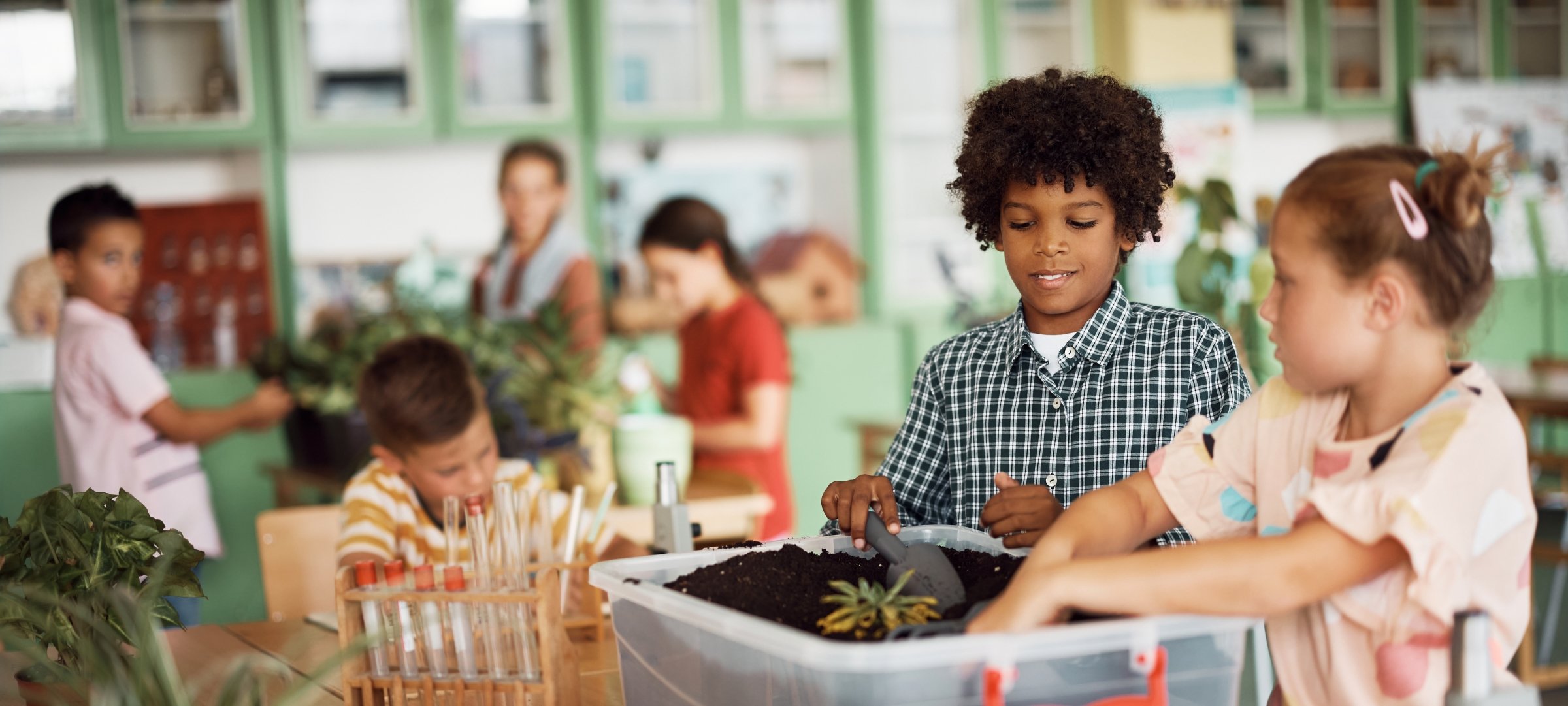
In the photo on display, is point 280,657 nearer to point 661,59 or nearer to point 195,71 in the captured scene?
point 195,71

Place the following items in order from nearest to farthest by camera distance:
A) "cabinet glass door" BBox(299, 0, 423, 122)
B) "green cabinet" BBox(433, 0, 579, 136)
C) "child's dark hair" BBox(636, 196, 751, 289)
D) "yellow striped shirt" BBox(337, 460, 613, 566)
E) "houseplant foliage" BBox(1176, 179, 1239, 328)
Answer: "yellow striped shirt" BBox(337, 460, 613, 566)
"child's dark hair" BBox(636, 196, 751, 289)
"houseplant foliage" BBox(1176, 179, 1239, 328)
"cabinet glass door" BBox(299, 0, 423, 122)
"green cabinet" BBox(433, 0, 579, 136)

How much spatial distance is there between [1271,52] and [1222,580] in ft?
17.0

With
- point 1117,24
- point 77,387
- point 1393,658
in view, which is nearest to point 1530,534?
point 1393,658

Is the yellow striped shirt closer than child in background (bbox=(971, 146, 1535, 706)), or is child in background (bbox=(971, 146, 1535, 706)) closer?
child in background (bbox=(971, 146, 1535, 706))

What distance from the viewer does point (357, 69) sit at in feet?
14.4

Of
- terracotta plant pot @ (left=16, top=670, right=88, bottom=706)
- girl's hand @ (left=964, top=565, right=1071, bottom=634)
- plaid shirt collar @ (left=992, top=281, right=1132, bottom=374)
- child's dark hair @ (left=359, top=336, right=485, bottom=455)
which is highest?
plaid shirt collar @ (left=992, top=281, right=1132, bottom=374)

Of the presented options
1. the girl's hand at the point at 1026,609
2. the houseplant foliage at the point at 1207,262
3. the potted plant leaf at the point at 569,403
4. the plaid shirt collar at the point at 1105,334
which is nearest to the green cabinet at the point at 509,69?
the potted plant leaf at the point at 569,403

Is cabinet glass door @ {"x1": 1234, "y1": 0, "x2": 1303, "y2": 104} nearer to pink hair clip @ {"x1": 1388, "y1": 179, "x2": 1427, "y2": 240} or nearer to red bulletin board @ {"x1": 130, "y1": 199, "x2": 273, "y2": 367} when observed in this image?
red bulletin board @ {"x1": 130, "y1": 199, "x2": 273, "y2": 367}

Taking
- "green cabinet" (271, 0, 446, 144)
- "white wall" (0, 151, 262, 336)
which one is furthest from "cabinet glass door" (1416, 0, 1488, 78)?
"white wall" (0, 151, 262, 336)

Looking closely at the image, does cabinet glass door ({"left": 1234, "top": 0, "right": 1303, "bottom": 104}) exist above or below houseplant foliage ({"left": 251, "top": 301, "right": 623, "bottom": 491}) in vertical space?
above

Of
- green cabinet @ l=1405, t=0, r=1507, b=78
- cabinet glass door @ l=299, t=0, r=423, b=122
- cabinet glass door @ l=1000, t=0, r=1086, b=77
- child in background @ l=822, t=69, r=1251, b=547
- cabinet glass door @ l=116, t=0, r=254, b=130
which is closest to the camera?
child in background @ l=822, t=69, r=1251, b=547

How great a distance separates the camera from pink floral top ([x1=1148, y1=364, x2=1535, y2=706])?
0.86 m

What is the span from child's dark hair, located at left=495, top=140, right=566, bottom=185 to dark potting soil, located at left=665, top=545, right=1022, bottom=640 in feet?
11.0

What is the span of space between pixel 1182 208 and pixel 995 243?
3.63m
